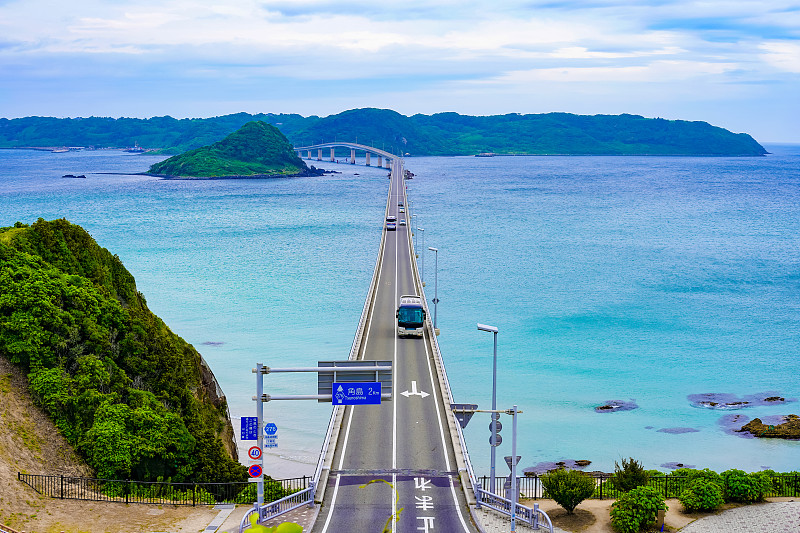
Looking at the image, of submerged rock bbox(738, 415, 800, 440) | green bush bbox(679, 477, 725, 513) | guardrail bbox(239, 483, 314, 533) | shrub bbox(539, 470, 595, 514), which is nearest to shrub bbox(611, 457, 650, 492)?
green bush bbox(679, 477, 725, 513)

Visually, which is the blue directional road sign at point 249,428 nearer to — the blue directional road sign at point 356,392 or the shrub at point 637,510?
the blue directional road sign at point 356,392

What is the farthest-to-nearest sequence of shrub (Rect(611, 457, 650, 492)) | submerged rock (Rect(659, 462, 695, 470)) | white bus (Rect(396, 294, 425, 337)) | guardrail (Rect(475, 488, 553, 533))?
white bus (Rect(396, 294, 425, 337)) < submerged rock (Rect(659, 462, 695, 470)) < shrub (Rect(611, 457, 650, 492)) < guardrail (Rect(475, 488, 553, 533))

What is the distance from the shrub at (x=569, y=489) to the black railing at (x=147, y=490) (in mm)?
8289

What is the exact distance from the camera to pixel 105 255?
1555 inches

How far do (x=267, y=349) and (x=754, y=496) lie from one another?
43.1m

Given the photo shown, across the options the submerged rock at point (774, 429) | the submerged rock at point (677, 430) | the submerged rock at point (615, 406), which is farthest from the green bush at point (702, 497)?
the submerged rock at point (615, 406)

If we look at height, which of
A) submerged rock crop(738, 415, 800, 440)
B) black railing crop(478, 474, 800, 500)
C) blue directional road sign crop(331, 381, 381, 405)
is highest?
blue directional road sign crop(331, 381, 381, 405)

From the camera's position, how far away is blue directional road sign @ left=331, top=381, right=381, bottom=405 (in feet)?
81.5

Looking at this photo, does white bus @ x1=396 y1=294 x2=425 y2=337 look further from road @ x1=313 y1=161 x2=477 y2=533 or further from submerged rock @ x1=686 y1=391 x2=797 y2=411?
submerged rock @ x1=686 y1=391 x2=797 y2=411

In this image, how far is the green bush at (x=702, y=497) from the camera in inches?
998

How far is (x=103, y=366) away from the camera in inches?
1219

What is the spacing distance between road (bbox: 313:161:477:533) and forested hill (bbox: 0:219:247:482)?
489 centimetres

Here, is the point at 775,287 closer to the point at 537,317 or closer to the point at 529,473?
the point at 537,317

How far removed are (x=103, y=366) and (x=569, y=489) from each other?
61.0ft
